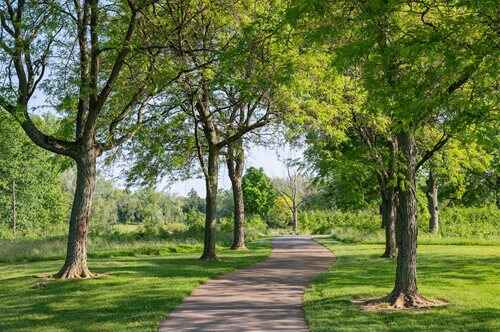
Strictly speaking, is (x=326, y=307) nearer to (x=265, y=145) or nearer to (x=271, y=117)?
(x=271, y=117)

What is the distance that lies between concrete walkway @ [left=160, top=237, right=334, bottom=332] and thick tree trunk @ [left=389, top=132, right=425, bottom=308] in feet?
6.75

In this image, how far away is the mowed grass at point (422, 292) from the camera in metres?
9.30

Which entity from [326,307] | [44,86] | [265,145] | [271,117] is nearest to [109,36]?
[44,86]

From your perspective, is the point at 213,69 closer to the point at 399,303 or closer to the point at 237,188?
Answer: the point at 399,303

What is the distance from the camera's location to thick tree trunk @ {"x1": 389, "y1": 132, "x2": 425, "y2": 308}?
36.9 feet

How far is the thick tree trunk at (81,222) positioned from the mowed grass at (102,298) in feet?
2.26

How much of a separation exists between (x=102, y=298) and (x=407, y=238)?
260 inches

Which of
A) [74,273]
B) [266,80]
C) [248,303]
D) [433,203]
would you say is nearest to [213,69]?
[266,80]

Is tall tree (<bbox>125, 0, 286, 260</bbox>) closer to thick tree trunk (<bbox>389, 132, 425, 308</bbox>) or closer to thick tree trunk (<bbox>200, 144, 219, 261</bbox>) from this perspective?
thick tree trunk (<bbox>200, 144, 219, 261</bbox>)

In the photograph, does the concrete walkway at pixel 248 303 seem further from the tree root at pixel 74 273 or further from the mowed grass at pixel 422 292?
the tree root at pixel 74 273

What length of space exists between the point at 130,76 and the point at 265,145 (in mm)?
10121

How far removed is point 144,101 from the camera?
18.1m

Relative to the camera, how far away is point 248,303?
37.8ft

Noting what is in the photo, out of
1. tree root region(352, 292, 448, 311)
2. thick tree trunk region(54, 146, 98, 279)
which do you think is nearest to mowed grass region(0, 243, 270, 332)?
thick tree trunk region(54, 146, 98, 279)
